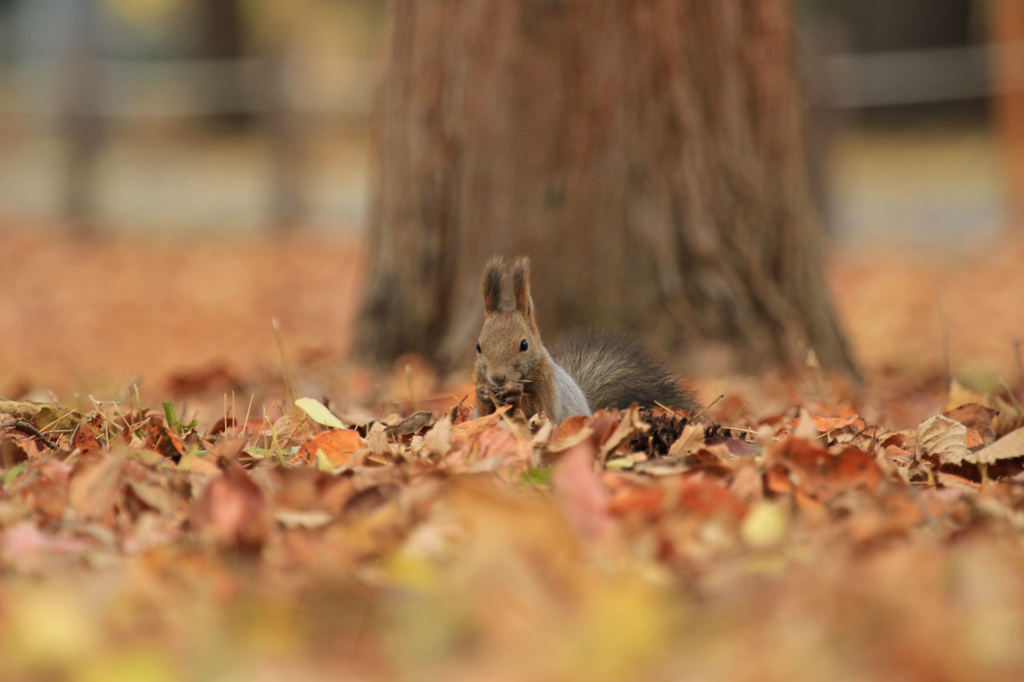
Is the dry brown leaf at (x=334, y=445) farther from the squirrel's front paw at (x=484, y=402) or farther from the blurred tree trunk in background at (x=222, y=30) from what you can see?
the blurred tree trunk in background at (x=222, y=30)

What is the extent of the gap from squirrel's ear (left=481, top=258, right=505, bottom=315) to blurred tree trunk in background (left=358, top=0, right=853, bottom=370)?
1.11 m

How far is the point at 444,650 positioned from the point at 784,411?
1.70 metres

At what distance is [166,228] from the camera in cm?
945

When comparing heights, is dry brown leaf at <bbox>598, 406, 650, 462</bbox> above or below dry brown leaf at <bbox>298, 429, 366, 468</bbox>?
above

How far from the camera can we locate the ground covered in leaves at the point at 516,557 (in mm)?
1171

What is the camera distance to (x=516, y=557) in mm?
1296

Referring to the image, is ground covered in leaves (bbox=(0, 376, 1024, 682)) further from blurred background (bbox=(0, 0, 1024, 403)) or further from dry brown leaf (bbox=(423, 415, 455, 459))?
blurred background (bbox=(0, 0, 1024, 403))

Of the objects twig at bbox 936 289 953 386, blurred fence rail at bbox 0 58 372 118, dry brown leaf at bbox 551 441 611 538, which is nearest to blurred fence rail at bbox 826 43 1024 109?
blurred fence rail at bbox 0 58 372 118

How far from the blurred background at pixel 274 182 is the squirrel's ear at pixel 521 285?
2.18 meters

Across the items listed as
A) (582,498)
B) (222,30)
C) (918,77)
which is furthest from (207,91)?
(582,498)

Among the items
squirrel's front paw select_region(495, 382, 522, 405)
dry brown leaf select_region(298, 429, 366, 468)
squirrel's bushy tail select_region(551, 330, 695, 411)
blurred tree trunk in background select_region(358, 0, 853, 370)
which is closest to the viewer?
dry brown leaf select_region(298, 429, 366, 468)

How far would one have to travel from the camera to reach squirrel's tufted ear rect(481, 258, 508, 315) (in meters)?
2.42

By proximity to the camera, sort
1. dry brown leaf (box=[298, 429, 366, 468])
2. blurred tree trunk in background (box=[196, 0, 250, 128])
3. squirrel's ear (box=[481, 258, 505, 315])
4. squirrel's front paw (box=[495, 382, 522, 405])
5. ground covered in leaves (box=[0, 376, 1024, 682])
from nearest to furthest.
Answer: ground covered in leaves (box=[0, 376, 1024, 682]), dry brown leaf (box=[298, 429, 366, 468]), squirrel's front paw (box=[495, 382, 522, 405]), squirrel's ear (box=[481, 258, 505, 315]), blurred tree trunk in background (box=[196, 0, 250, 128])

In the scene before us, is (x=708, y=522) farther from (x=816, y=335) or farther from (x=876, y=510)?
(x=816, y=335)
